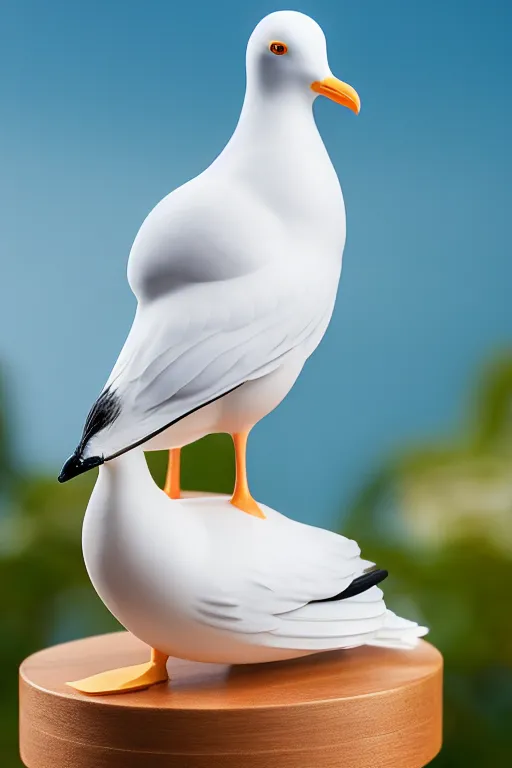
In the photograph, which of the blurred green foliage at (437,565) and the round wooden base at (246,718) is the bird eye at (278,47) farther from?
the blurred green foliage at (437,565)

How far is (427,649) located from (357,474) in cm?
101

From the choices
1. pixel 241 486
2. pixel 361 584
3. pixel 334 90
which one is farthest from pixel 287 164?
pixel 361 584

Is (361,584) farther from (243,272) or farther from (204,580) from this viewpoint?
(243,272)

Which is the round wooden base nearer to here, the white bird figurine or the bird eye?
the white bird figurine

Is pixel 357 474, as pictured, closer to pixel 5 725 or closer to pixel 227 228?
pixel 5 725

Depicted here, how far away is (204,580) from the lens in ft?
3.05

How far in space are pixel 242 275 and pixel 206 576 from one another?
29 centimetres

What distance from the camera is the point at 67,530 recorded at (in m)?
2.10

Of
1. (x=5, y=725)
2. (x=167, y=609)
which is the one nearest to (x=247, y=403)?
(x=167, y=609)

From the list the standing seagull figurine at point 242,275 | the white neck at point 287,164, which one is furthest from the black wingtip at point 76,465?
the white neck at point 287,164

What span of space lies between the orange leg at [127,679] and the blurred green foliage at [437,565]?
43.3 inches

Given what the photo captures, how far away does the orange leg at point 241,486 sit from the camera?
1.02 metres

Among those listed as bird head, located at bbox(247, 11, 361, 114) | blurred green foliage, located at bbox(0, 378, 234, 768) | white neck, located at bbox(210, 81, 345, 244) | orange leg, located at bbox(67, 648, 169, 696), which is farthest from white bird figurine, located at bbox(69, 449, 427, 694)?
blurred green foliage, located at bbox(0, 378, 234, 768)

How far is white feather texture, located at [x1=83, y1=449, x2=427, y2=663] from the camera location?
3.00 feet
